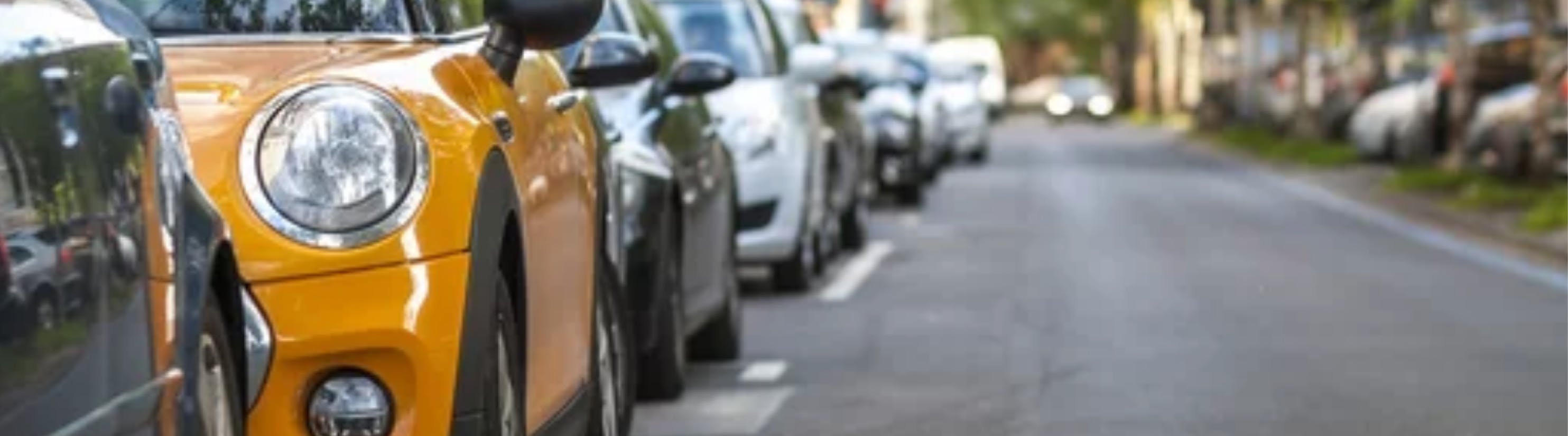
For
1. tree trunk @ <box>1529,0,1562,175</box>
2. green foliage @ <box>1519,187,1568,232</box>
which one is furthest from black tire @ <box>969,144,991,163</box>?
green foliage @ <box>1519,187,1568,232</box>

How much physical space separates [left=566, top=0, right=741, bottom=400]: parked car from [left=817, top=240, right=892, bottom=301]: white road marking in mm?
3288

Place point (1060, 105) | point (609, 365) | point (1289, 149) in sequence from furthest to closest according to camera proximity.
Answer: point (1060, 105) < point (1289, 149) < point (609, 365)

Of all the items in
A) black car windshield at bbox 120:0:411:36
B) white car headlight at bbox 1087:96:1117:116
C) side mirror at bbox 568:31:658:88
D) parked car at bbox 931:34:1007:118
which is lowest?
white car headlight at bbox 1087:96:1117:116

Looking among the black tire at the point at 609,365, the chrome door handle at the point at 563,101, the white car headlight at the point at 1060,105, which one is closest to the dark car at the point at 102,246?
the chrome door handle at the point at 563,101

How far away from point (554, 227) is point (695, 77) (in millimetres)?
4947

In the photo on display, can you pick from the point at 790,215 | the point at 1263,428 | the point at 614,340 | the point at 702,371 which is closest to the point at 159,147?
the point at 614,340

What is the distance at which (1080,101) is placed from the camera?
90.7m

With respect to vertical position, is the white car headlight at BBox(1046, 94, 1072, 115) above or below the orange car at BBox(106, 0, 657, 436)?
below

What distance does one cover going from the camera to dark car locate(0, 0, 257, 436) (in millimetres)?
5375

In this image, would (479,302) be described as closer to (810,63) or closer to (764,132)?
(764,132)

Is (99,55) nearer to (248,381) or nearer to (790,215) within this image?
(248,381)

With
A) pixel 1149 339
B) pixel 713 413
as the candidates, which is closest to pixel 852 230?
pixel 1149 339

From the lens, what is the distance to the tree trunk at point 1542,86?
1052 inches

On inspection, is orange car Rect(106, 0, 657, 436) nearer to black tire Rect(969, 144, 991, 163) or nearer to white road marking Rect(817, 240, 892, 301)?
white road marking Rect(817, 240, 892, 301)
